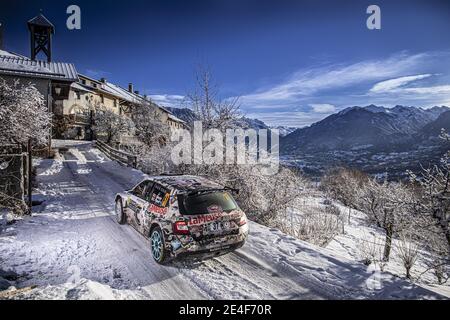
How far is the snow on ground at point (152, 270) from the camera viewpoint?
4.05m

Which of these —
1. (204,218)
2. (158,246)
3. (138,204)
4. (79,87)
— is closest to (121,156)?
(138,204)

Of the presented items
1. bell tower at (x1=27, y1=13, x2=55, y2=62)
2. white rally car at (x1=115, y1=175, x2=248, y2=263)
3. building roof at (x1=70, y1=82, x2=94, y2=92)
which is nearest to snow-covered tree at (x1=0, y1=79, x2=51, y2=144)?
white rally car at (x1=115, y1=175, x2=248, y2=263)

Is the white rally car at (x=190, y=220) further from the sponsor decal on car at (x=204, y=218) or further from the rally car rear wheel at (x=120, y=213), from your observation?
the rally car rear wheel at (x=120, y=213)

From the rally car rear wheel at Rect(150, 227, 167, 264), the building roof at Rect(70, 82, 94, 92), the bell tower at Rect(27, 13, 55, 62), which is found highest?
the building roof at Rect(70, 82, 94, 92)

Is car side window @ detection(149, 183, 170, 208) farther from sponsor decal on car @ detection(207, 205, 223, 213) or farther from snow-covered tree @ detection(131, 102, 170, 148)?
snow-covered tree @ detection(131, 102, 170, 148)

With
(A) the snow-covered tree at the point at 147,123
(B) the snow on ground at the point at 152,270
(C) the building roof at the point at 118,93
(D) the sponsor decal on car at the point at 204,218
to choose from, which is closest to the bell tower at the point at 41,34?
(A) the snow-covered tree at the point at 147,123

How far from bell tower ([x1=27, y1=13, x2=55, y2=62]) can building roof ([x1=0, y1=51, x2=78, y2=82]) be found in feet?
3.26

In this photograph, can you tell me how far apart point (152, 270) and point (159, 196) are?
1533mm

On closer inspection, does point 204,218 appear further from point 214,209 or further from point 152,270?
point 152,270

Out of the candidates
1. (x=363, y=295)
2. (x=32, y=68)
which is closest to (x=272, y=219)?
(x=363, y=295)

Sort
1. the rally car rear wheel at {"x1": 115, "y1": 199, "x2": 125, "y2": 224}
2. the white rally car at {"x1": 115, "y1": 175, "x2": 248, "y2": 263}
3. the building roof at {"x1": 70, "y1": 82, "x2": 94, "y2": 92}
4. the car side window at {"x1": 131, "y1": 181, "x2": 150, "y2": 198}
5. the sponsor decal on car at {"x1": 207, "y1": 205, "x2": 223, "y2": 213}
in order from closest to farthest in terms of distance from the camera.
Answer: the white rally car at {"x1": 115, "y1": 175, "x2": 248, "y2": 263} < the sponsor decal on car at {"x1": 207, "y1": 205, "x2": 223, "y2": 213} < the car side window at {"x1": 131, "y1": 181, "x2": 150, "y2": 198} < the rally car rear wheel at {"x1": 115, "y1": 199, "x2": 125, "y2": 224} < the building roof at {"x1": 70, "y1": 82, "x2": 94, "y2": 92}

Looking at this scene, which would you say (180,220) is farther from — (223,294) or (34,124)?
(34,124)

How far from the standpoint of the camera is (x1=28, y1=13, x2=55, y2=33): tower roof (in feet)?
60.5

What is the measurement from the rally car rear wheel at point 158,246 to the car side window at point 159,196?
54 centimetres
